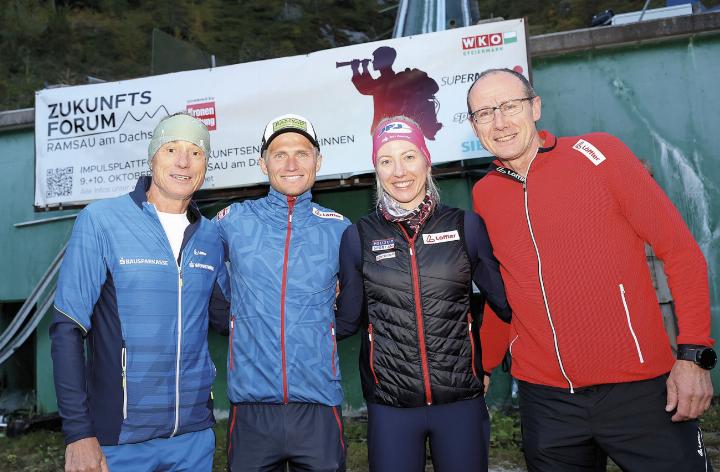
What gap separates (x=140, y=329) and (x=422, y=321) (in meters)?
1.44

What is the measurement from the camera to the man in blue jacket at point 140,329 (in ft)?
8.82

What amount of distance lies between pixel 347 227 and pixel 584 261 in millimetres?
1321

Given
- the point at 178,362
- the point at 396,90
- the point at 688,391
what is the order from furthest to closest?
1. the point at 396,90
2. the point at 178,362
3. the point at 688,391

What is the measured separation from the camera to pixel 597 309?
8.80 feet

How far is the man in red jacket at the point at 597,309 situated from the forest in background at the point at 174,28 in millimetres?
23766

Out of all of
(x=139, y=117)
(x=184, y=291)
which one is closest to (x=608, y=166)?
(x=184, y=291)

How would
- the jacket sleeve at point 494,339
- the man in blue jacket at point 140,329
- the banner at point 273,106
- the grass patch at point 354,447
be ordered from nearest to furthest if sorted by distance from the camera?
the man in blue jacket at point 140,329 → the jacket sleeve at point 494,339 → the grass patch at point 354,447 → the banner at point 273,106

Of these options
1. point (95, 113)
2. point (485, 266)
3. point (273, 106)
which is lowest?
point (485, 266)

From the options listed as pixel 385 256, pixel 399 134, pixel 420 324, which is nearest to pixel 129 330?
pixel 385 256

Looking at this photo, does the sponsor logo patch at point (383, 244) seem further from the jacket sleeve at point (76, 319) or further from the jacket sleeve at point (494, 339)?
the jacket sleeve at point (76, 319)

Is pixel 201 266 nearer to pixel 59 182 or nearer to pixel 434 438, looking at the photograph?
pixel 434 438

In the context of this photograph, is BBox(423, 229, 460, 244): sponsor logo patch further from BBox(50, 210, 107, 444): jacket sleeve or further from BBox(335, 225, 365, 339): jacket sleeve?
BBox(50, 210, 107, 444): jacket sleeve

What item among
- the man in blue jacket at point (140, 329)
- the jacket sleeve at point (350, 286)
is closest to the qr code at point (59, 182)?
the man in blue jacket at point (140, 329)

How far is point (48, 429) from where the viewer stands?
8.23m
